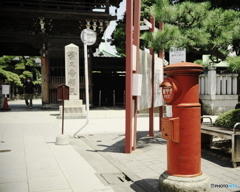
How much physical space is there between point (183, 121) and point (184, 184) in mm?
761

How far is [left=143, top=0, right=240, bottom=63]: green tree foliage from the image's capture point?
5117 millimetres

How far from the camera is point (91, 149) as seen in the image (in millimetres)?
5855

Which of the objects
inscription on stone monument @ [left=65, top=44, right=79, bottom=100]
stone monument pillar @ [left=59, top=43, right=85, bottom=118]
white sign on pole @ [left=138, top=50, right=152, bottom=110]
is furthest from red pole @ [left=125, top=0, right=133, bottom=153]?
inscription on stone monument @ [left=65, top=44, right=79, bottom=100]

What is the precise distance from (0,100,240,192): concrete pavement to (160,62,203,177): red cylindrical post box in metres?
0.58

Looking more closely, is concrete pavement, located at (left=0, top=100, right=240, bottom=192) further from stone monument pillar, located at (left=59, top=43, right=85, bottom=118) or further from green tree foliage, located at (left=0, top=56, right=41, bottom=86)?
green tree foliage, located at (left=0, top=56, right=41, bottom=86)

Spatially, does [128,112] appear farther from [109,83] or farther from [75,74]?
[109,83]

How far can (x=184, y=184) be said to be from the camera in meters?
3.11

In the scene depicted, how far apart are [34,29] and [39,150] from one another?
10853 mm

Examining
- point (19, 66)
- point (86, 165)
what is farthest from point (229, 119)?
point (19, 66)

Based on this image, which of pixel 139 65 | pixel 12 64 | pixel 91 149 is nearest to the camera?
pixel 139 65

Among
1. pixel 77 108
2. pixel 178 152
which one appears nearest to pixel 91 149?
pixel 178 152

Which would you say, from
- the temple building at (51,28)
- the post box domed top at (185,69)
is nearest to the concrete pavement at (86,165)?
the post box domed top at (185,69)

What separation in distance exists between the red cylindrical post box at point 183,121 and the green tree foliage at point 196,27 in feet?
6.81

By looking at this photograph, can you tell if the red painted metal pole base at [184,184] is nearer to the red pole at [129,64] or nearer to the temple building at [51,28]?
the red pole at [129,64]
